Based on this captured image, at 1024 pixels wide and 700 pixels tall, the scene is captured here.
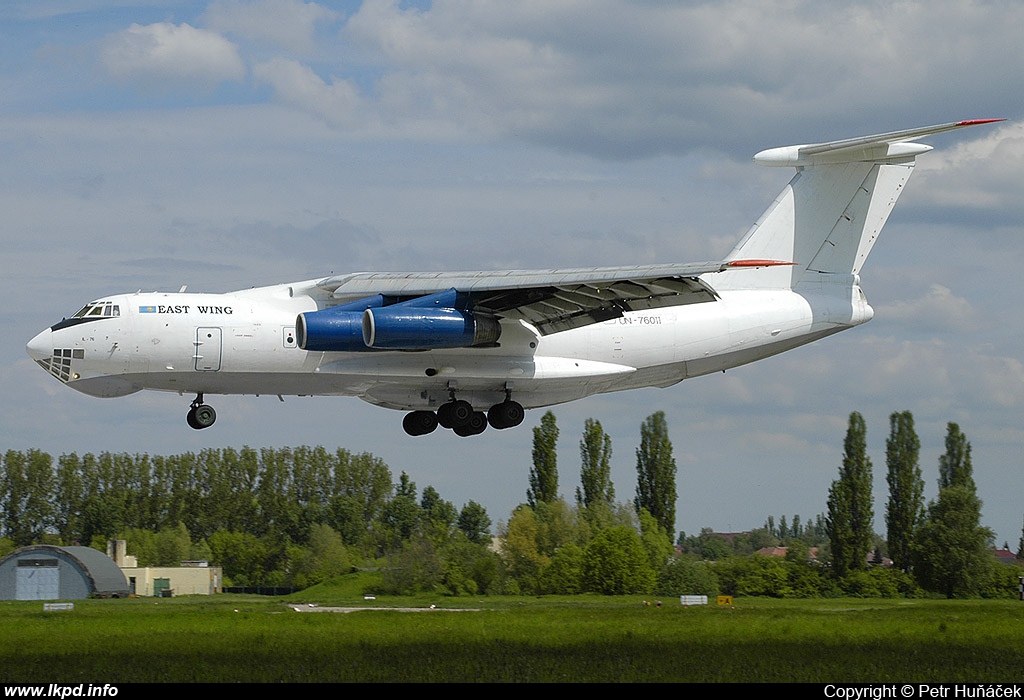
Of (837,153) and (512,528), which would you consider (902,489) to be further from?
(837,153)

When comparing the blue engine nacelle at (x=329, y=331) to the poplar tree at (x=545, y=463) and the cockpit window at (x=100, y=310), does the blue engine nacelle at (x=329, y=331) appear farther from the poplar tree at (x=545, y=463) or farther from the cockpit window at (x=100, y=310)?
the poplar tree at (x=545, y=463)

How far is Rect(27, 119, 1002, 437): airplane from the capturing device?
51.5 feet

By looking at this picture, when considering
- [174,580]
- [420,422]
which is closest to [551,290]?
[420,422]

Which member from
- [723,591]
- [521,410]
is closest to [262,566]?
[723,591]

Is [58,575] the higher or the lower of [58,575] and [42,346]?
the lower

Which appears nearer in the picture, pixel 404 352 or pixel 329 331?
pixel 329 331

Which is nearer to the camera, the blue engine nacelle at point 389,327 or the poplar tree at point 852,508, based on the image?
the blue engine nacelle at point 389,327

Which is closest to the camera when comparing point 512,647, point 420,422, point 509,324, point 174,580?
point 512,647

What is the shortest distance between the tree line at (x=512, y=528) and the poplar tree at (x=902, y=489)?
54 millimetres

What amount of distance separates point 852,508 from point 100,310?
20.5 meters

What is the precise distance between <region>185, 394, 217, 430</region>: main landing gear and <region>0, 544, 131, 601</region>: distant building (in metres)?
13.2

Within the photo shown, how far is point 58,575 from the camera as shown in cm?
2934

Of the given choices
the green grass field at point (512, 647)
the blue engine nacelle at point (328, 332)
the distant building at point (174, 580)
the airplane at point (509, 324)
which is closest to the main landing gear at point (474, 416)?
the airplane at point (509, 324)

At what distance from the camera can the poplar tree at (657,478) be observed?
34688 millimetres
